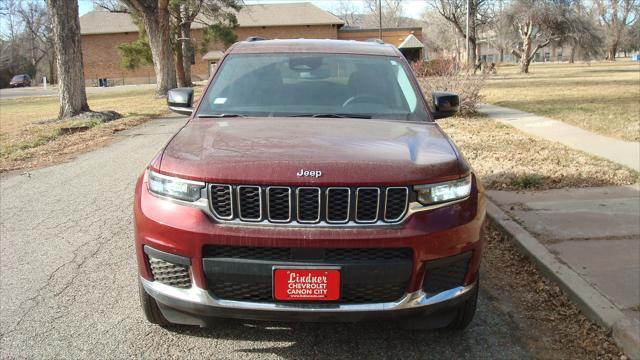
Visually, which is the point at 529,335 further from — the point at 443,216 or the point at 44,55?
the point at 44,55

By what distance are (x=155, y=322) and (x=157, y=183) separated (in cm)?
88

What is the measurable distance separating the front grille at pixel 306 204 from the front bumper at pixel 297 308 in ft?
1.31

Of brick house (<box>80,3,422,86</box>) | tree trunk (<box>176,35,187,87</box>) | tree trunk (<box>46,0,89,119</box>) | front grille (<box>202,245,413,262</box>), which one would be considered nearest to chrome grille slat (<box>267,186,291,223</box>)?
front grille (<box>202,245,413,262</box>)

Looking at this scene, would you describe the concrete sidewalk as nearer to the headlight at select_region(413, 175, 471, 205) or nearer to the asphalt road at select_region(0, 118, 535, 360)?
the asphalt road at select_region(0, 118, 535, 360)

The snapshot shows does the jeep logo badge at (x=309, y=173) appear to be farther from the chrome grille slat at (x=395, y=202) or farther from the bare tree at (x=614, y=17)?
the bare tree at (x=614, y=17)

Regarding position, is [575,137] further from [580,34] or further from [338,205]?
[580,34]

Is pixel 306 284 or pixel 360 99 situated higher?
pixel 360 99

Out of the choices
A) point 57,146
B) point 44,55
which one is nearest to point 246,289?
point 57,146

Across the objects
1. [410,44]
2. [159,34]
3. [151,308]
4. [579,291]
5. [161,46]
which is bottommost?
[579,291]

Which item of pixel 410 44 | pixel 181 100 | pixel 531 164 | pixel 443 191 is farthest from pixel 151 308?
pixel 410 44

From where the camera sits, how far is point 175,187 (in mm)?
2768

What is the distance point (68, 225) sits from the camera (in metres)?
5.52

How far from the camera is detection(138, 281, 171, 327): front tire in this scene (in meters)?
3.06

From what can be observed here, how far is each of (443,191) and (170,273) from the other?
1430mm
